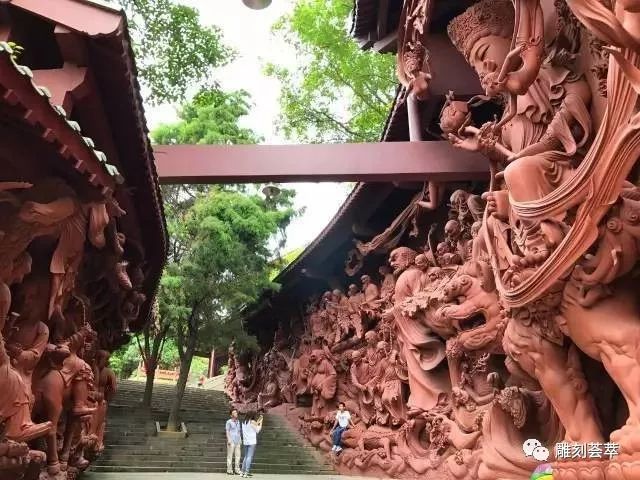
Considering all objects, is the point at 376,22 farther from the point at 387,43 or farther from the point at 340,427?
the point at 340,427

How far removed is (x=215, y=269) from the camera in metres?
14.2

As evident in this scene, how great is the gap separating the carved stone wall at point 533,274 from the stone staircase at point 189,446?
11.2 ft

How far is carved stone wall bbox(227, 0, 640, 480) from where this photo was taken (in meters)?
4.12

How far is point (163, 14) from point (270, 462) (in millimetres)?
8778

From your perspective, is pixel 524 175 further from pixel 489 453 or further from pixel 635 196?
pixel 489 453

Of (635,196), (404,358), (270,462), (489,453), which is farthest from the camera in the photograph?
(270,462)

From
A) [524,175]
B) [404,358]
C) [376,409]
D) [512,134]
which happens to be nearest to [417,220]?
[404,358]

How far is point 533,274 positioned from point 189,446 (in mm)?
10369

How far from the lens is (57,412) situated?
19.4ft

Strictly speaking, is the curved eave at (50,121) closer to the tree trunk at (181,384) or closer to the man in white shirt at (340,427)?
the man in white shirt at (340,427)

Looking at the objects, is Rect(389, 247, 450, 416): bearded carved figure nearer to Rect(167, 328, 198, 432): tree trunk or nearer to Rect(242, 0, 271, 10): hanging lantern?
Rect(242, 0, 271, 10): hanging lantern

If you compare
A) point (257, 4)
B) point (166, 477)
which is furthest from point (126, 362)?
point (257, 4)

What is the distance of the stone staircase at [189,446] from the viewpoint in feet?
39.4

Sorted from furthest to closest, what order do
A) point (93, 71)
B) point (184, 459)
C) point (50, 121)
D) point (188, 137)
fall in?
point (188, 137) < point (184, 459) < point (93, 71) < point (50, 121)
